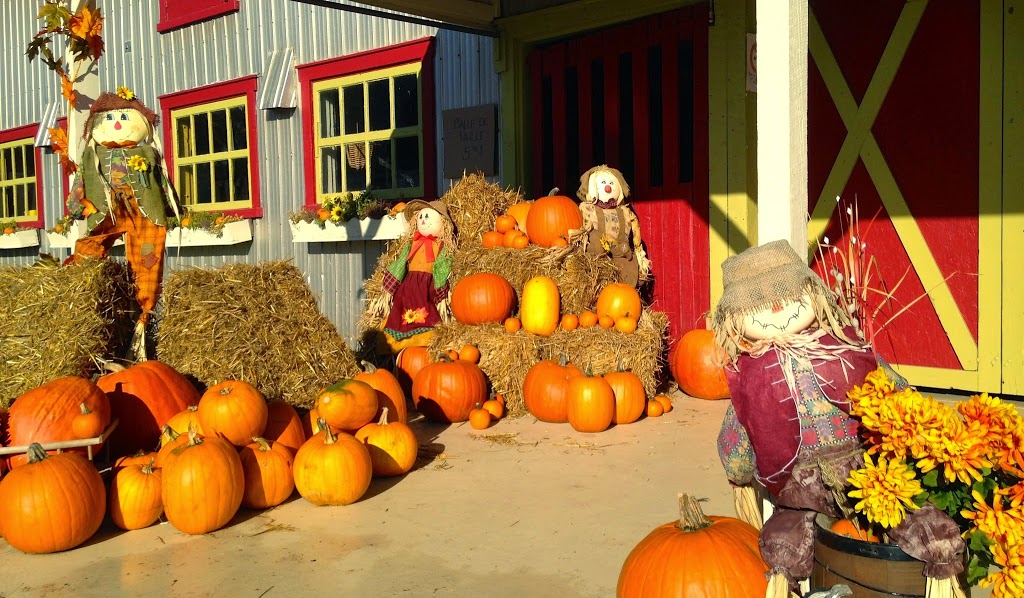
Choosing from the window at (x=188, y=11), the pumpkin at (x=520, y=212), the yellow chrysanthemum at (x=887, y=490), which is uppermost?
the window at (x=188, y=11)

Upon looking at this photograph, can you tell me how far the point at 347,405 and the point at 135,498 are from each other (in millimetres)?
1007

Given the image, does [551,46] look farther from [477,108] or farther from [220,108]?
[220,108]

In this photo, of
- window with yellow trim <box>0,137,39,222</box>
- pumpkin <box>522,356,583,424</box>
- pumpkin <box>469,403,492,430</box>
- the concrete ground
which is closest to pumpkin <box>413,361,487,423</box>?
pumpkin <box>469,403,492,430</box>

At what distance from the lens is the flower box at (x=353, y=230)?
7.76 meters

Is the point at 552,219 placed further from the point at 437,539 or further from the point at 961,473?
the point at 961,473

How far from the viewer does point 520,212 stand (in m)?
6.59

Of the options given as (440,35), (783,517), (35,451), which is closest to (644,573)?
(783,517)

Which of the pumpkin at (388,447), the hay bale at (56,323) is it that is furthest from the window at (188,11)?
the pumpkin at (388,447)

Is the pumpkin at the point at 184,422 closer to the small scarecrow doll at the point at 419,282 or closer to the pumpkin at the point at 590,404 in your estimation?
the pumpkin at the point at 590,404

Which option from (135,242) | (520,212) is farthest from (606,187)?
(135,242)

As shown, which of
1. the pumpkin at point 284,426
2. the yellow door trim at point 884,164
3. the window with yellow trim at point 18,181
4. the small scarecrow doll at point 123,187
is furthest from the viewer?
the window with yellow trim at point 18,181

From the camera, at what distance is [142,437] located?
4230 millimetres

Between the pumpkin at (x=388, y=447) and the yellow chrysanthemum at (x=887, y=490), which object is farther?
the pumpkin at (x=388, y=447)

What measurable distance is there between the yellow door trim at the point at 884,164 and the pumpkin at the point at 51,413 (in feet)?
14.2
